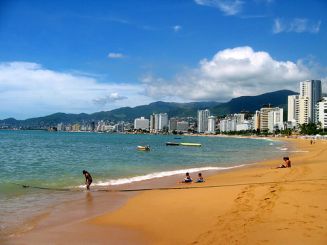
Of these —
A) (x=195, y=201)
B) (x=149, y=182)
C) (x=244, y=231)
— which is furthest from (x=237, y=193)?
(x=149, y=182)

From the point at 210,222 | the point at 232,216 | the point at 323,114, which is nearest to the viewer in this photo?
the point at 210,222

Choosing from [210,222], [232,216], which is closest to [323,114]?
[232,216]

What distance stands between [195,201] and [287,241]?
224 inches

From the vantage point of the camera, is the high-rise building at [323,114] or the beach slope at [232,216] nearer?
the beach slope at [232,216]

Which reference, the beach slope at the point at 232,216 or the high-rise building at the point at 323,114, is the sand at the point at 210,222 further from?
the high-rise building at the point at 323,114

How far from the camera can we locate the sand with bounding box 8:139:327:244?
872cm

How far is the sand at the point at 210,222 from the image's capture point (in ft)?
28.6

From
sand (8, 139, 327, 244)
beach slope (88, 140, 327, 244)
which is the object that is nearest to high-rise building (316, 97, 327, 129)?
beach slope (88, 140, 327, 244)

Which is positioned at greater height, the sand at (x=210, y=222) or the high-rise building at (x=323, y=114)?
the high-rise building at (x=323, y=114)

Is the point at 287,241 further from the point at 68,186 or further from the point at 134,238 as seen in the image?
the point at 68,186

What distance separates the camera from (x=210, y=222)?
10188 mm

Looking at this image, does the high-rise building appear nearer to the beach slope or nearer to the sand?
the beach slope

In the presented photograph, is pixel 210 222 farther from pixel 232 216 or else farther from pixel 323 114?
pixel 323 114

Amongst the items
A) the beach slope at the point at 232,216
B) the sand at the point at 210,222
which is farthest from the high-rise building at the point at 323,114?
the sand at the point at 210,222
